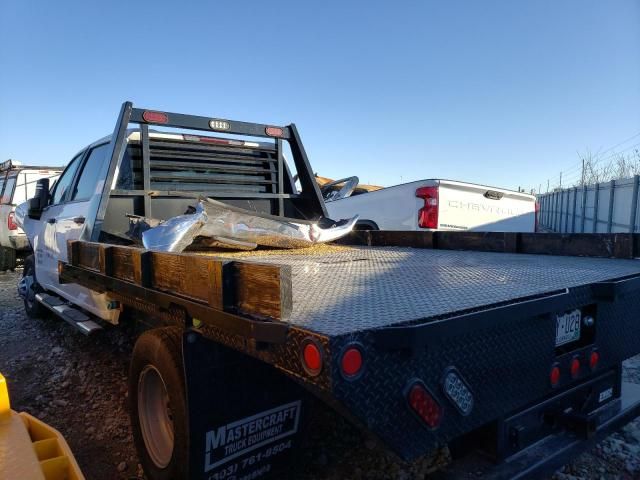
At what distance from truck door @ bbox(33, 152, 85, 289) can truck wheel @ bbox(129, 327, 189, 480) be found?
10.4ft

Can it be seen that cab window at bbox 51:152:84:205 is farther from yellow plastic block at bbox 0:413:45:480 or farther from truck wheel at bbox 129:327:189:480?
yellow plastic block at bbox 0:413:45:480

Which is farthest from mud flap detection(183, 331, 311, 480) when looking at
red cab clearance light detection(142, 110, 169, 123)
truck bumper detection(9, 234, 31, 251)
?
truck bumper detection(9, 234, 31, 251)

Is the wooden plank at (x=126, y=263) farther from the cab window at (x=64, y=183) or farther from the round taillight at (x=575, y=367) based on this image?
the cab window at (x=64, y=183)

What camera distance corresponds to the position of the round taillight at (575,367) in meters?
2.21

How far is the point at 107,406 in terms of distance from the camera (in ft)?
12.6

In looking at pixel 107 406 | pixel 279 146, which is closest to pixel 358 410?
pixel 107 406

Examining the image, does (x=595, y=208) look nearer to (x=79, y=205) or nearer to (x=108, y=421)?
(x=79, y=205)

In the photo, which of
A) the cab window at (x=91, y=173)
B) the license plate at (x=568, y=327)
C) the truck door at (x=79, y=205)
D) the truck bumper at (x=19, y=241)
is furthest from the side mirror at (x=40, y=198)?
the truck bumper at (x=19, y=241)

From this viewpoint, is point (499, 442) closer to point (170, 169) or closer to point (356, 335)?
point (356, 335)

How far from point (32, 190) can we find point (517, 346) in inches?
535

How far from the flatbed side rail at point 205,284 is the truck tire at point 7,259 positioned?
11471 millimetres

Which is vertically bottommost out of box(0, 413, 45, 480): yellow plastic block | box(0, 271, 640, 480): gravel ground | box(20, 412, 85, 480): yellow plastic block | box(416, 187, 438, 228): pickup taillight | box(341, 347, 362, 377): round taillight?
box(0, 271, 640, 480): gravel ground

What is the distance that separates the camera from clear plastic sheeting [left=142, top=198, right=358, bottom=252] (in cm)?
344

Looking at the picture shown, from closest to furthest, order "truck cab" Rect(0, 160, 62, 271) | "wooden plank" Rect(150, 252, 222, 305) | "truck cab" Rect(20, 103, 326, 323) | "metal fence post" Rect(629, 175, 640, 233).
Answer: "wooden plank" Rect(150, 252, 222, 305) → "truck cab" Rect(20, 103, 326, 323) → "truck cab" Rect(0, 160, 62, 271) → "metal fence post" Rect(629, 175, 640, 233)
